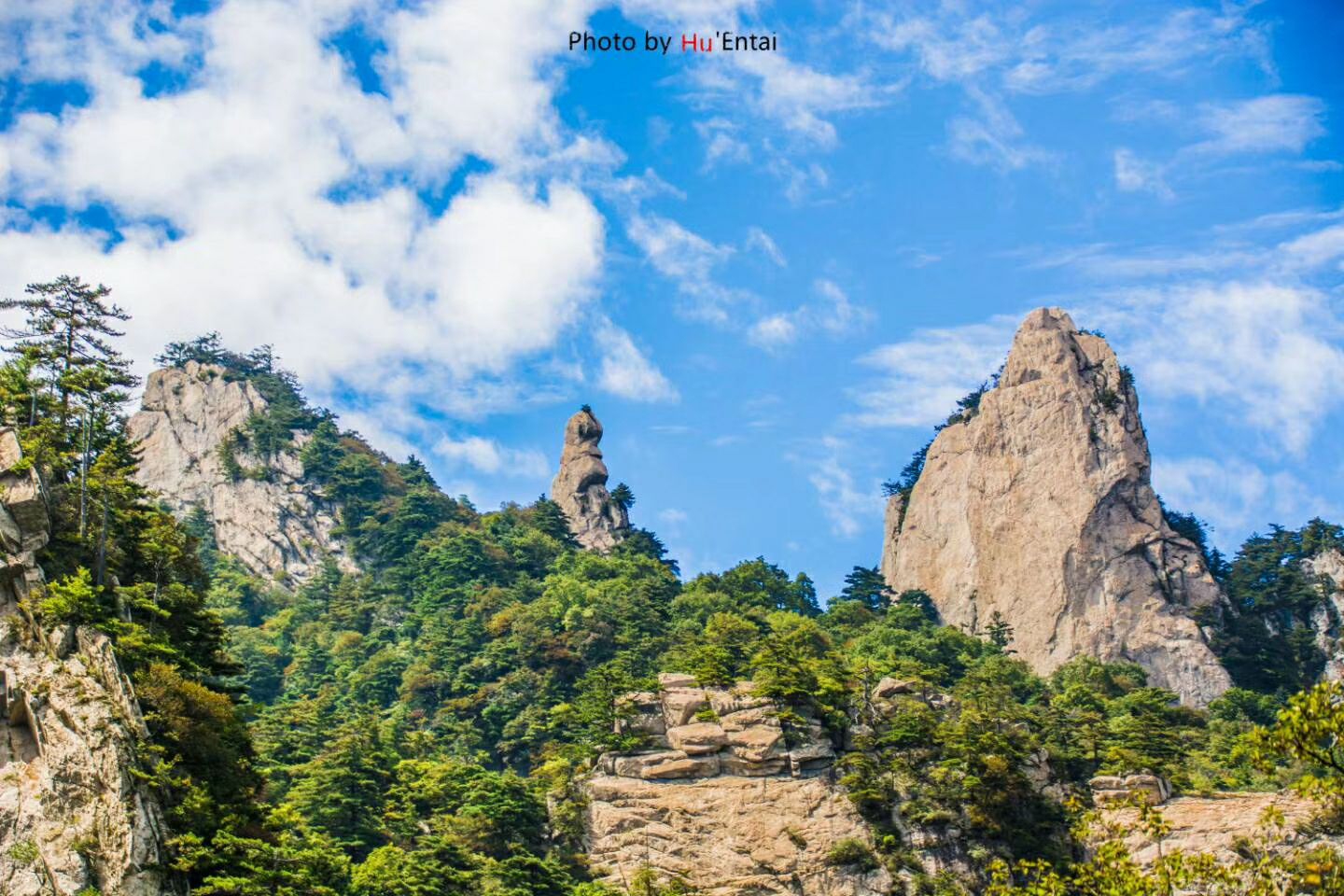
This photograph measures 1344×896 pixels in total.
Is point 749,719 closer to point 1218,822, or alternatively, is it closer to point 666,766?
point 666,766

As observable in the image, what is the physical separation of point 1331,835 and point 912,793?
14367 mm

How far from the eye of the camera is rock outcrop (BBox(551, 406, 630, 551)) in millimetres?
91625

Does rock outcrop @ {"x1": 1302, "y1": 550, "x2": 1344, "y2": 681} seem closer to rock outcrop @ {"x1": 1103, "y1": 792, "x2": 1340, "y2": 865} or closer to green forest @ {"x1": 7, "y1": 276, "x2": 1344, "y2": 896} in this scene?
green forest @ {"x1": 7, "y1": 276, "x2": 1344, "y2": 896}

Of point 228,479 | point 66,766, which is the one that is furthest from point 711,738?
point 228,479

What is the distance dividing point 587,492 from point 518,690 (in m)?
33.1

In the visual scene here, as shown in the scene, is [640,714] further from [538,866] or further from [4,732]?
[4,732]

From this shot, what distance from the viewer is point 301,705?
185 ft

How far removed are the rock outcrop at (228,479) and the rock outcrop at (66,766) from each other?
5727 centimetres

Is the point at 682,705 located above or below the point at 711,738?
above

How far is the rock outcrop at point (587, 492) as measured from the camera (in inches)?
3607

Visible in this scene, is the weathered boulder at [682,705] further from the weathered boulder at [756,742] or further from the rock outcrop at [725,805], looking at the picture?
the weathered boulder at [756,742]

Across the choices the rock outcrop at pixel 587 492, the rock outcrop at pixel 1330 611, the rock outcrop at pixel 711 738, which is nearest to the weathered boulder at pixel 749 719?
the rock outcrop at pixel 711 738

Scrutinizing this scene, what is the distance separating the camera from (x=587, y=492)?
93.4 metres

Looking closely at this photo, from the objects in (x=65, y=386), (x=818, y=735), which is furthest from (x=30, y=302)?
(x=818, y=735)
